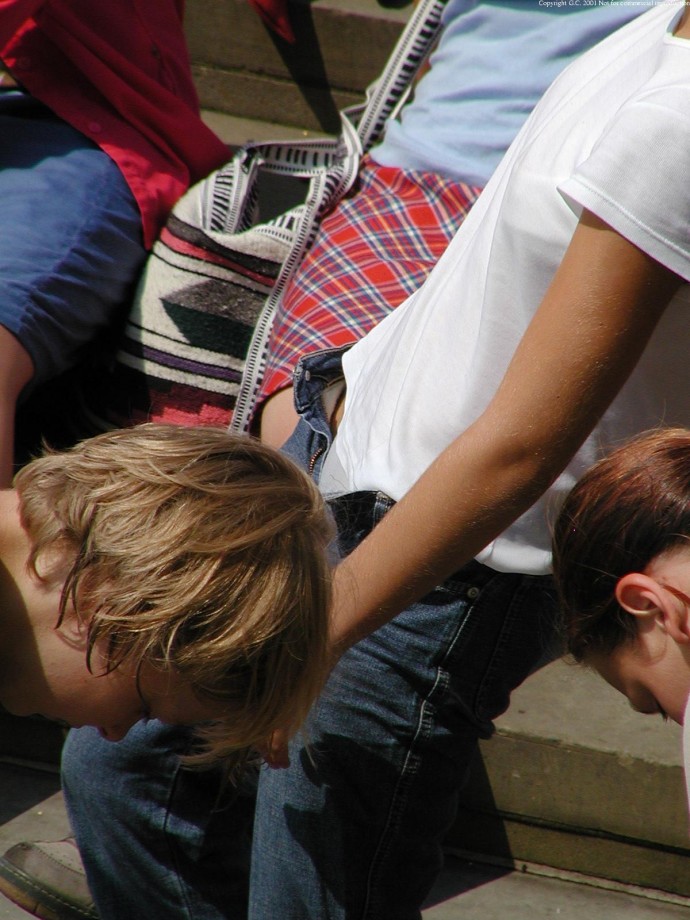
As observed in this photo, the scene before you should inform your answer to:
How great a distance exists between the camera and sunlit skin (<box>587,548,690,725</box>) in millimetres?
1095

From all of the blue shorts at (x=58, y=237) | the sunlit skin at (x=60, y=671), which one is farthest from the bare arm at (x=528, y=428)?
the blue shorts at (x=58, y=237)

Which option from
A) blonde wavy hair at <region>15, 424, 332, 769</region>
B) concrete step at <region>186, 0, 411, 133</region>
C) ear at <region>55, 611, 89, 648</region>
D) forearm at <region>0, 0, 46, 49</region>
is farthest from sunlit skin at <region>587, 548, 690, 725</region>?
concrete step at <region>186, 0, 411, 133</region>

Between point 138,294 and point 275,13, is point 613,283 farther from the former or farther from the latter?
point 275,13

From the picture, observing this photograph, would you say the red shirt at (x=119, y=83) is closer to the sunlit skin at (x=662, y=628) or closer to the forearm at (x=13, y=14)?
the forearm at (x=13, y=14)

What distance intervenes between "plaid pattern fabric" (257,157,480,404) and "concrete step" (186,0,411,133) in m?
1.37

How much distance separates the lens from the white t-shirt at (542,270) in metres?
0.89

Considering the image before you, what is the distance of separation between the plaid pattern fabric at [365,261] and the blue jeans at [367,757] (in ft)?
0.56

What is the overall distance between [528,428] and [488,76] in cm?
108

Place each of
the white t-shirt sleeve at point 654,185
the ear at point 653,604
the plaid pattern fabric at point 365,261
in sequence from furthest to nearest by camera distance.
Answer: the plaid pattern fabric at point 365,261, the ear at point 653,604, the white t-shirt sleeve at point 654,185

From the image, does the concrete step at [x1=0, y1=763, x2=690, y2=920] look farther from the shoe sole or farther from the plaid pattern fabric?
the plaid pattern fabric

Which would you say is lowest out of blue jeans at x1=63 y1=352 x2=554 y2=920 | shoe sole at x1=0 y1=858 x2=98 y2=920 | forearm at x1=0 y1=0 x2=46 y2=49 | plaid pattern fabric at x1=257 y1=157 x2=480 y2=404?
shoe sole at x1=0 y1=858 x2=98 y2=920

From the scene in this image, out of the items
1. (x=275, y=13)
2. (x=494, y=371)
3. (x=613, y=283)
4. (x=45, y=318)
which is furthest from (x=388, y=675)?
(x=275, y=13)

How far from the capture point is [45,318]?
1.74 m

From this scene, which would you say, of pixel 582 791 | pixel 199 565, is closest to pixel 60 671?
pixel 199 565
